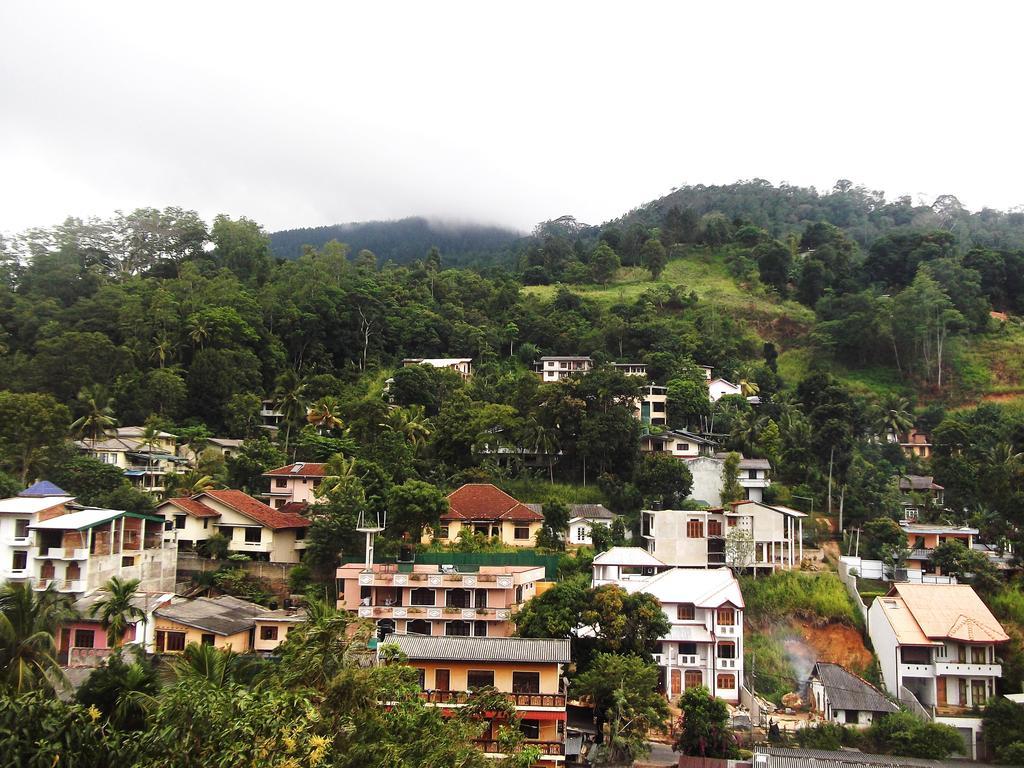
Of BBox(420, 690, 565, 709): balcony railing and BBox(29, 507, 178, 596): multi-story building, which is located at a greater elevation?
BBox(29, 507, 178, 596): multi-story building

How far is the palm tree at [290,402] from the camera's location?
4759cm

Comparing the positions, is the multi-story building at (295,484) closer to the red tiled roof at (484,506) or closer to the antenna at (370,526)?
the antenna at (370,526)

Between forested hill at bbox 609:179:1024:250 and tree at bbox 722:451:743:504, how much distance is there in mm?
57337

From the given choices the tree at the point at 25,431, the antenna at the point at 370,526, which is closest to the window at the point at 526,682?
the antenna at the point at 370,526

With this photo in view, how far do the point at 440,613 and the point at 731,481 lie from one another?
55.3ft

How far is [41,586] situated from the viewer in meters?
28.1

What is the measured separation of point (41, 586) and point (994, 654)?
32649 millimetres

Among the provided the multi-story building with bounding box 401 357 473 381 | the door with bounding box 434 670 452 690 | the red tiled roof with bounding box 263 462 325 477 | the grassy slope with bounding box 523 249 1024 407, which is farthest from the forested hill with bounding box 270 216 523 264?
the door with bounding box 434 670 452 690

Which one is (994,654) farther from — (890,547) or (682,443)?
(682,443)

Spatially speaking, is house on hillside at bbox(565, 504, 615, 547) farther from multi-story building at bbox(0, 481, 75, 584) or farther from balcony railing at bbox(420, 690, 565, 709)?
multi-story building at bbox(0, 481, 75, 584)

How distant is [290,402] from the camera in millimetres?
47656

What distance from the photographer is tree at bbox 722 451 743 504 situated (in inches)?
1544

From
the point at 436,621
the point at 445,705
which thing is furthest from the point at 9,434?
the point at 445,705

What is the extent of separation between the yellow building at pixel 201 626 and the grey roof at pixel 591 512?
47.3 feet
